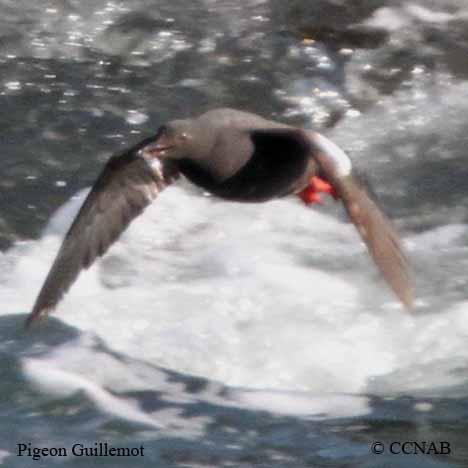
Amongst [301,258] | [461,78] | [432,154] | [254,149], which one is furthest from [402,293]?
[461,78]

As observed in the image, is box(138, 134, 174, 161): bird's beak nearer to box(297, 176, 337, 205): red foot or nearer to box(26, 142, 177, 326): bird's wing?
box(26, 142, 177, 326): bird's wing

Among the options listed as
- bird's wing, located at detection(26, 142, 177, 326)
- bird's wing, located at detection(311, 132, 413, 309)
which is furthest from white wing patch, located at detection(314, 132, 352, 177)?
bird's wing, located at detection(26, 142, 177, 326)

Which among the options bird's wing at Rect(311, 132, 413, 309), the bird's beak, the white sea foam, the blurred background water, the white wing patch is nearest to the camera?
bird's wing at Rect(311, 132, 413, 309)

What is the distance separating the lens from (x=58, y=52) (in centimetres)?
832

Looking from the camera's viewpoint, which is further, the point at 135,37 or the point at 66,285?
the point at 135,37

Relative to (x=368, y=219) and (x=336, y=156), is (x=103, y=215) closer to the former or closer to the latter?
(x=336, y=156)

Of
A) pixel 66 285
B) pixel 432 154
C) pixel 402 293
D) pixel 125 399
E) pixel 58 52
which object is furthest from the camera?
pixel 58 52

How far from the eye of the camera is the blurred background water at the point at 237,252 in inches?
225

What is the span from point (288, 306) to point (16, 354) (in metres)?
1.11

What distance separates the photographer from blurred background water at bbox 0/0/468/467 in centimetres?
572

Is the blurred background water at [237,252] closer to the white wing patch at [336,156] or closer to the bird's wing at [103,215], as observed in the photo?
the bird's wing at [103,215]

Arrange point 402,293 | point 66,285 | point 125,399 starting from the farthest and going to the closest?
1. point 125,399
2. point 66,285
3. point 402,293

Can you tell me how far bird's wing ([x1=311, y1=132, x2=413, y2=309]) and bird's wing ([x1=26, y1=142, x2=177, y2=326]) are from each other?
21.8 inches

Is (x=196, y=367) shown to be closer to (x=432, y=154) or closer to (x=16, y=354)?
(x=16, y=354)
